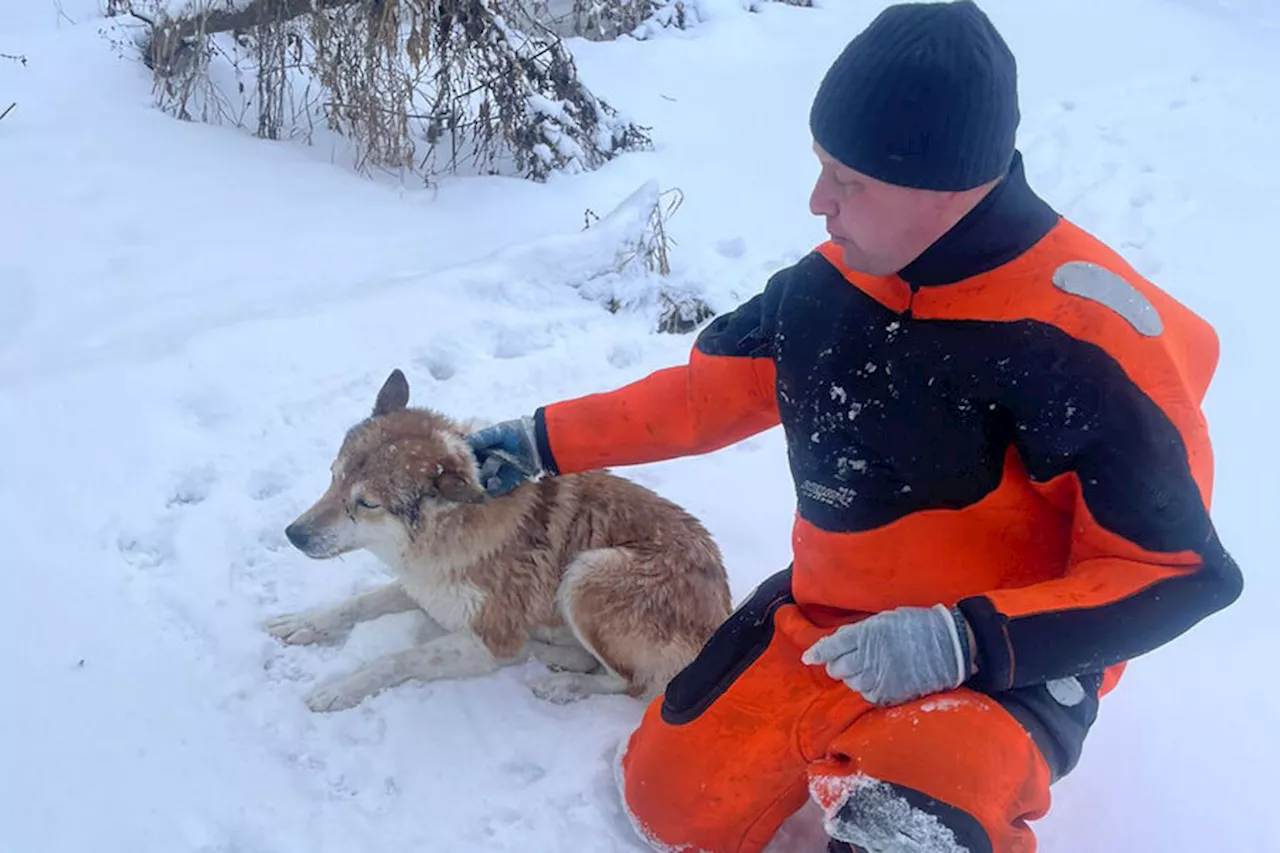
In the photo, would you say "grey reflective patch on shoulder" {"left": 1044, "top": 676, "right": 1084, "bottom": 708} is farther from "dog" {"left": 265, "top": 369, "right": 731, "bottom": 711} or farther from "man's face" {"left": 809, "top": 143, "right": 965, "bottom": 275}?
"dog" {"left": 265, "top": 369, "right": 731, "bottom": 711}

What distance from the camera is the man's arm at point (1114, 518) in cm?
201

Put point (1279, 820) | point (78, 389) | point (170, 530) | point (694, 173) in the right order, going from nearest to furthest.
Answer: point (1279, 820) → point (170, 530) → point (78, 389) → point (694, 173)

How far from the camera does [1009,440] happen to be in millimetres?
2215

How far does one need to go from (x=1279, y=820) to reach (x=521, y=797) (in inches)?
84.4

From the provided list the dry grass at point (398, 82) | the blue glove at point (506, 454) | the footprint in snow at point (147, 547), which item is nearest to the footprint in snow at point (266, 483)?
the footprint in snow at point (147, 547)

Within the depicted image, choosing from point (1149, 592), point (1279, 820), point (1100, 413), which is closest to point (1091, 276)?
point (1100, 413)

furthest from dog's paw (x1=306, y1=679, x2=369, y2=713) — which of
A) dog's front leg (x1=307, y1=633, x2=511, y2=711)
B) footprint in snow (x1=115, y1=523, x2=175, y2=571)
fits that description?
footprint in snow (x1=115, y1=523, x2=175, y2=571)

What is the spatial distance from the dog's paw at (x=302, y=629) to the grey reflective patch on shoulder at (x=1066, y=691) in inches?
89.0

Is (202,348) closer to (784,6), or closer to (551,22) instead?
(551,22)

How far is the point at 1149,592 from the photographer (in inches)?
80.0

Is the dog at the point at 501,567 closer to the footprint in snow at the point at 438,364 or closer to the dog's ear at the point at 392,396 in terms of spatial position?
the dog's ear at the point at 392,396

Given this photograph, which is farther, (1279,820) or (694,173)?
(694,173)

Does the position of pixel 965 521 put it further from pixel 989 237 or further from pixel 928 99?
pixel 928 99

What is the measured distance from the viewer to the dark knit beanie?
1.95 m
